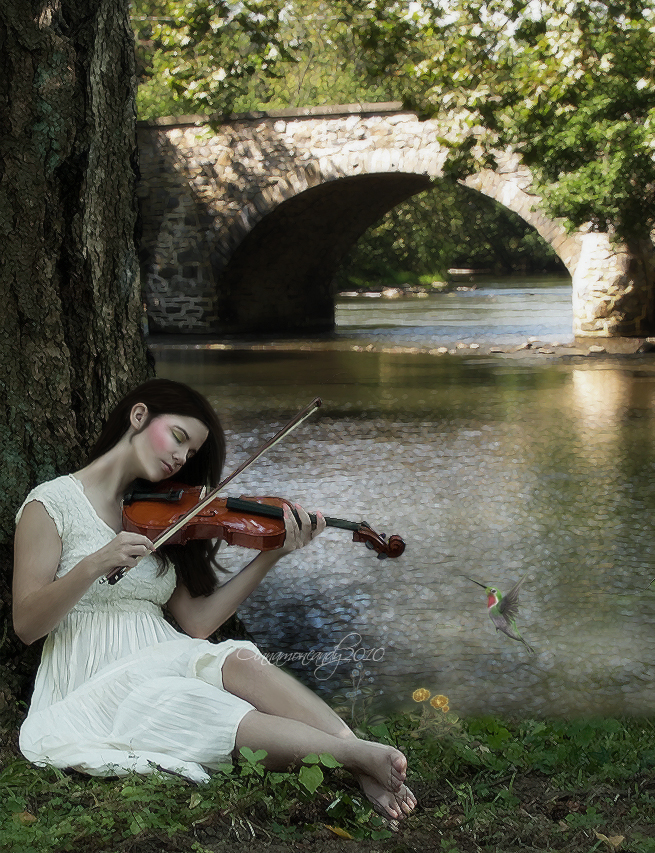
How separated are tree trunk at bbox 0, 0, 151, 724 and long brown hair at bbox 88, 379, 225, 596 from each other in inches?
8.6

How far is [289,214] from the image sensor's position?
54.3ft

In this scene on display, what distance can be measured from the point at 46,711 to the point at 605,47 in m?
10.4

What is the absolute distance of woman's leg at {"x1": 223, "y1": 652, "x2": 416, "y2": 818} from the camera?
2191mm

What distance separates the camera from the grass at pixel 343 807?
213 cm

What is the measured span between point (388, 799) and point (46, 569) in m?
0.85

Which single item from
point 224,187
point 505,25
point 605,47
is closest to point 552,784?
point 505,25

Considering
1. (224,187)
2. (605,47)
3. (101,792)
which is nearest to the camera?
(101,792)

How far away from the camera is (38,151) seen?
2.72 metres

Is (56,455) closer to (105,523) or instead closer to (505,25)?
(105,523)

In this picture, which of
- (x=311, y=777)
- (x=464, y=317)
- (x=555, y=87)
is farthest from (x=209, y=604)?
(x=464, y=317)

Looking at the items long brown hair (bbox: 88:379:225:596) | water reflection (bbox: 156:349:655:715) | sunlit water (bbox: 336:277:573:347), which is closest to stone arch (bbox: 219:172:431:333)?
sunlit water (bbox: 336:277:573:347)

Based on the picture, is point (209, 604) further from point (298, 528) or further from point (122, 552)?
point (122, 552)

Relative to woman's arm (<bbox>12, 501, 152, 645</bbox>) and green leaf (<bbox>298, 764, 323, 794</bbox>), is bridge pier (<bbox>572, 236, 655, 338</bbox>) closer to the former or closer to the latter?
woman's arm (<bbox>12, 501, 152, 645</bbox>)

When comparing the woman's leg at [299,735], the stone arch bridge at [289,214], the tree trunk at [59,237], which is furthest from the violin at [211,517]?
the stone arch bridge at [289,214]
